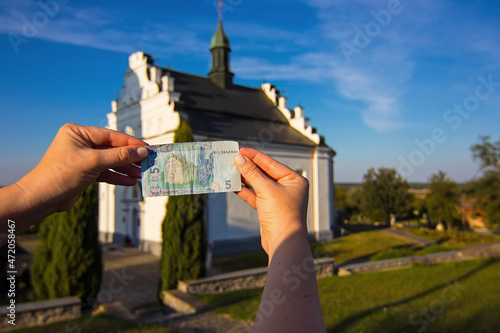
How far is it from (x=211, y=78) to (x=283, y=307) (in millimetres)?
24085

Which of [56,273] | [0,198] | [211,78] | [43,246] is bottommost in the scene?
[56,273]

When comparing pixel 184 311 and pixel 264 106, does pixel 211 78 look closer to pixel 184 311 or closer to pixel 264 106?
pixel 264 106

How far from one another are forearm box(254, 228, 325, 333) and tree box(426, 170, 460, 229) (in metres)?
36.9

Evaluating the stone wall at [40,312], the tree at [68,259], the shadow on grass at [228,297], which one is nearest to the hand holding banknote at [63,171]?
the stone wall at [40,312]

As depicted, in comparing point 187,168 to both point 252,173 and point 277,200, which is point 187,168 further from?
point 277,200

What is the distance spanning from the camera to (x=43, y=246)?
8867mm

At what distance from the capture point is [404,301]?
8.66 metres

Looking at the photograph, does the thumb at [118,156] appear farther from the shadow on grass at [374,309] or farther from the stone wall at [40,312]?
the stone wall at [40,312]

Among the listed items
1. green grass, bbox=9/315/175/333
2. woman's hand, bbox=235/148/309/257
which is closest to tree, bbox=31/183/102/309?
green grass, bbox=9/315/175/333

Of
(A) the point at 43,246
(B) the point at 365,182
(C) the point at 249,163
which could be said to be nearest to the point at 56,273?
(A) the point at 43,246

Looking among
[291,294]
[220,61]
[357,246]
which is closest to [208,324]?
[291,294]

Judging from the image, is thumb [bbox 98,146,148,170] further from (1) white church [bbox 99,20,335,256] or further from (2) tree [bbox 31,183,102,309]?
(1) white church [bbox 99,20,335,256]

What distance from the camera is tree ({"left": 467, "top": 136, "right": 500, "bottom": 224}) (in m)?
20.0
